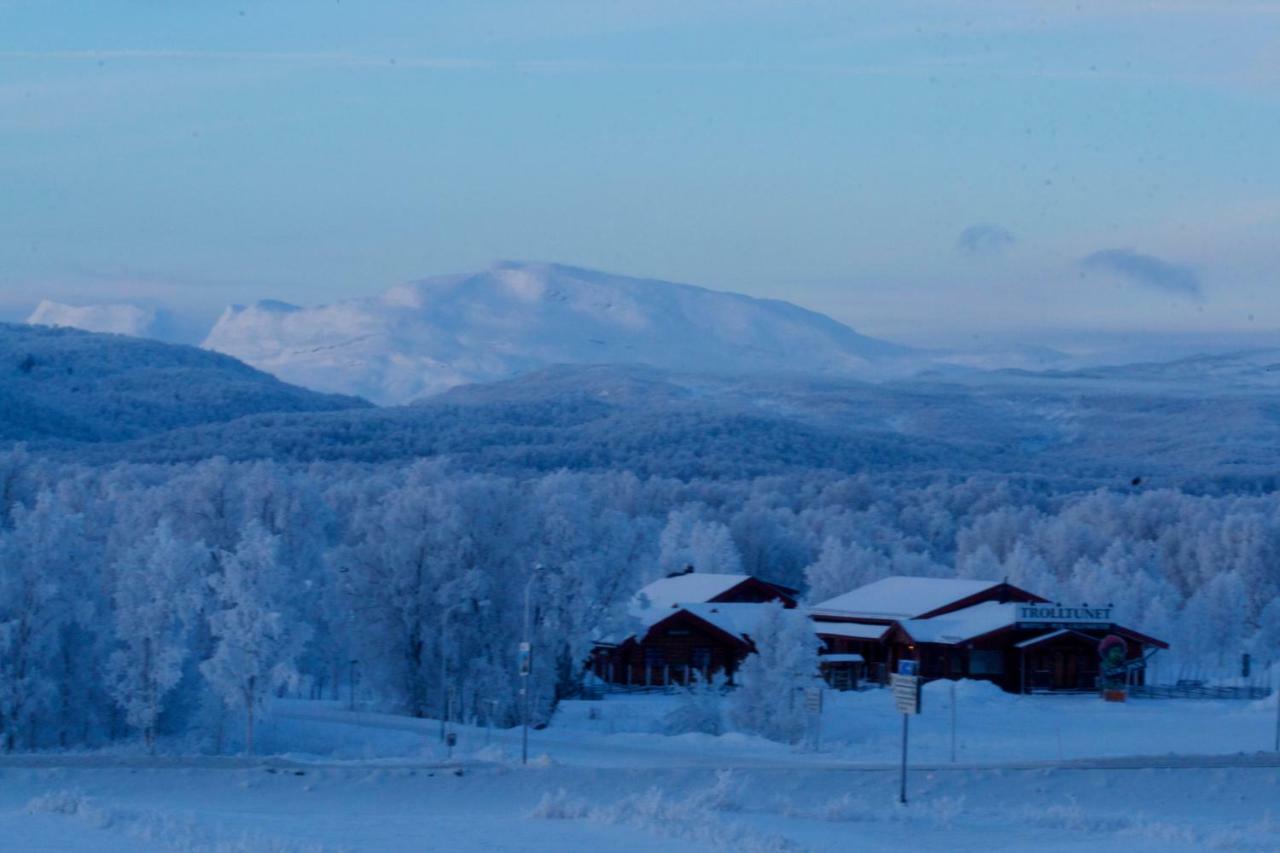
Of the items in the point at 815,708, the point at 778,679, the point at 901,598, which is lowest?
the point at 815,708

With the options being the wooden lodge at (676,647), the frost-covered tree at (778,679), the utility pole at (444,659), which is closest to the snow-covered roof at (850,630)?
the wooden lodge at (676,647)

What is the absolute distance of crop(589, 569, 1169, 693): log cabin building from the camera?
5972 cm

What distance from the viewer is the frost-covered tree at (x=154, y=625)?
40.9 meters

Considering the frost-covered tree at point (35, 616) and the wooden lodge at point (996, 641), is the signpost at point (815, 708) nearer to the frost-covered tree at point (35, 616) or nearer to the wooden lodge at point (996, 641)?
the wooden lodge at point (996, 641)

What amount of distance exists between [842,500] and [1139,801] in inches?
4218

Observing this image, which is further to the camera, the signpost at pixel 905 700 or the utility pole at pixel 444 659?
the utility pole at pixel 444 659

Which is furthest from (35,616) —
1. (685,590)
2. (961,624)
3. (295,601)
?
(961,624)

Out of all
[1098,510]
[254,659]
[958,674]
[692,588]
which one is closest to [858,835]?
[254,659]

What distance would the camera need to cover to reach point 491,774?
2816 cm

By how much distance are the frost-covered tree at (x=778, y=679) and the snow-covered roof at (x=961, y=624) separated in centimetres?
1527

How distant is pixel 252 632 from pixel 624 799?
1795 centimetres

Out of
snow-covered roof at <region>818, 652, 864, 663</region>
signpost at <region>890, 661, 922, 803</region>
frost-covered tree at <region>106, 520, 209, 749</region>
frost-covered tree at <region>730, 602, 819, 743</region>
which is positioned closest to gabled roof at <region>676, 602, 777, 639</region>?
snow-covered roof at <region>818, 652, 864, 663</region>

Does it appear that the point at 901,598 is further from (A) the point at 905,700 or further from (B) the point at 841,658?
(A) the point at 905,700

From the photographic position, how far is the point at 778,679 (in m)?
44.4
